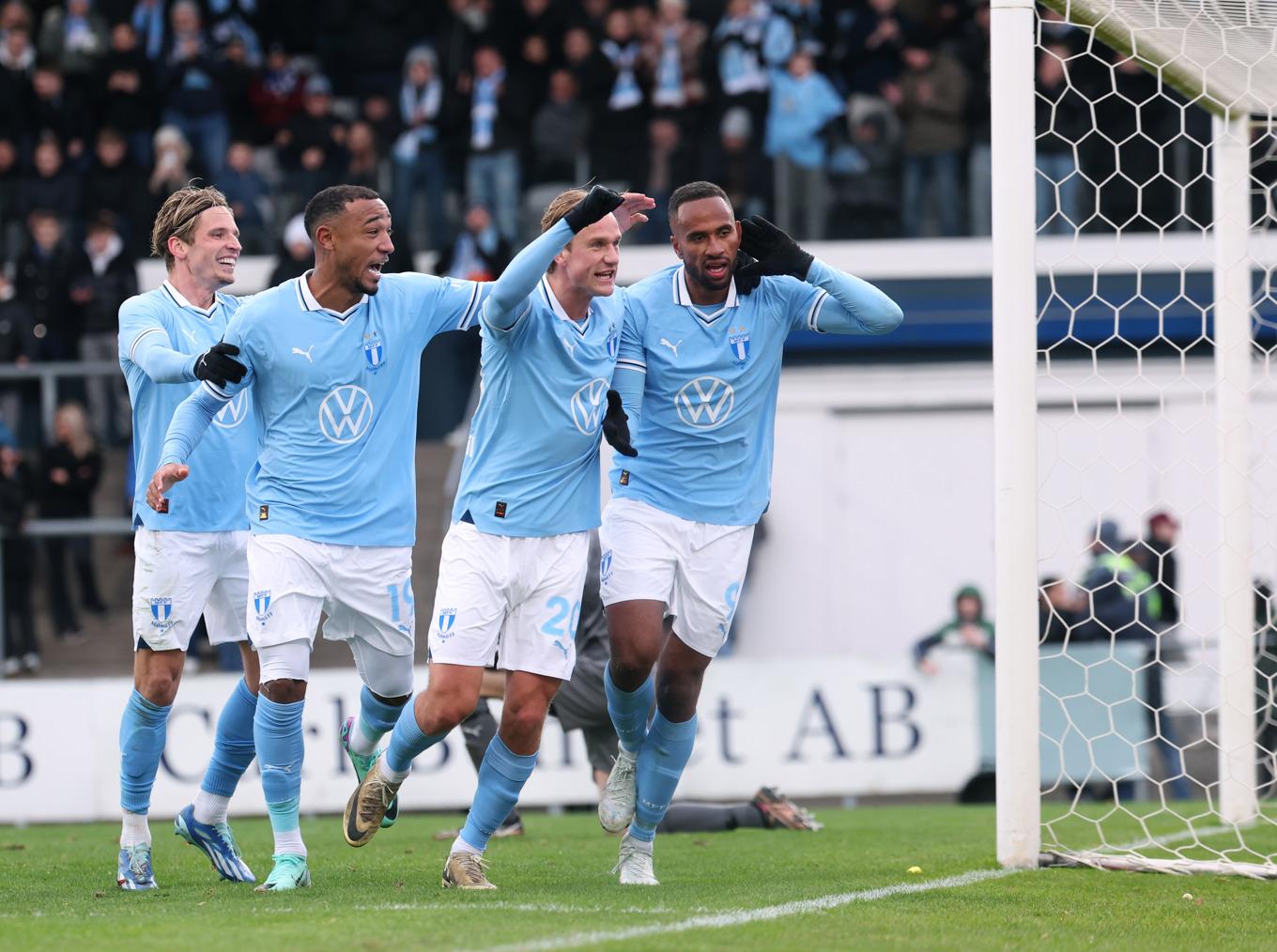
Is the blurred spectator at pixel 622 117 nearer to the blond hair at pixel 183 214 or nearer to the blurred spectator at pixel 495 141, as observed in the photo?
the blurred spectator at pixel 495 141

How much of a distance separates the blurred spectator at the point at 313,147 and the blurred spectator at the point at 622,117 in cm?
262

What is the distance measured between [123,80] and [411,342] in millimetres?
13200

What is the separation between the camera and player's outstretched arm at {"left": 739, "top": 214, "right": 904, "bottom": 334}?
712 cm

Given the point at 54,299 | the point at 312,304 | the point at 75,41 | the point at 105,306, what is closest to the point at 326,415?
the point at 312,304

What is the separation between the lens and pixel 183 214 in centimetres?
743

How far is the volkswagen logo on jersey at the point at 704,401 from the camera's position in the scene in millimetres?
7188

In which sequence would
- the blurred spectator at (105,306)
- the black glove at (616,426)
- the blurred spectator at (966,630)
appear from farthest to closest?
the blurred spectator at (105,306) < the blurred spectator at (966,630) < the black glove at (616,426)

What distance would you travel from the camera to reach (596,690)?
31.9 ft

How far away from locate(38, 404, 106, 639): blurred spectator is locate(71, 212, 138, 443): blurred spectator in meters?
0.52

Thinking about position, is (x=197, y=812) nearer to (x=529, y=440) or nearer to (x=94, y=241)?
(x=529, y=440)

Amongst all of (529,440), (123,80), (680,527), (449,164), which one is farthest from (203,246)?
(123,80)

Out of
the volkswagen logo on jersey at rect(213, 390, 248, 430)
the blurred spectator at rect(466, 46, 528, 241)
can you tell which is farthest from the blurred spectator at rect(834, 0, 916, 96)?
the volkswagen logo on jersey at rect(213, 390, 248, 430)

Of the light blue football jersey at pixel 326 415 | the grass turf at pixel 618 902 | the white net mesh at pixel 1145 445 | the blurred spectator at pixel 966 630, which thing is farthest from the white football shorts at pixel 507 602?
the blurred spectator at pixel 966 630

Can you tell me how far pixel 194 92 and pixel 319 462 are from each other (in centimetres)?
1313
